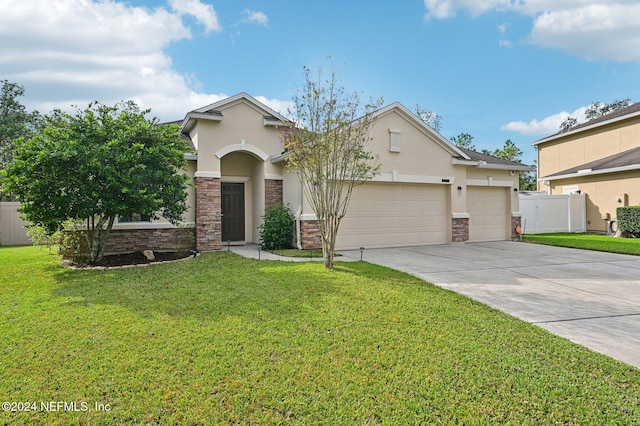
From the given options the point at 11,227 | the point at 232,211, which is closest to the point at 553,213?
the point at 232,211

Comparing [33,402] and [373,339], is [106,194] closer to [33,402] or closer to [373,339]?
[33,402]

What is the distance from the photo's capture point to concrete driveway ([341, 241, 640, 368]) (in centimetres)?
480

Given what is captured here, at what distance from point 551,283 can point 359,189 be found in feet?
21.9

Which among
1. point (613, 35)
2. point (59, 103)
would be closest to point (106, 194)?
point (59, 103)

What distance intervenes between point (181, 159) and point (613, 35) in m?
20.1

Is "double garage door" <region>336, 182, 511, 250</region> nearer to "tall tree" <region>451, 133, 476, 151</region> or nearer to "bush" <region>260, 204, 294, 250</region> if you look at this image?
"bush" <region>260, 204, 294, 250</region>

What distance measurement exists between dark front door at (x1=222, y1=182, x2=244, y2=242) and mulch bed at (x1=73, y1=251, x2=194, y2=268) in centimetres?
279

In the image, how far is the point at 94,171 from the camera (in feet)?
28.4

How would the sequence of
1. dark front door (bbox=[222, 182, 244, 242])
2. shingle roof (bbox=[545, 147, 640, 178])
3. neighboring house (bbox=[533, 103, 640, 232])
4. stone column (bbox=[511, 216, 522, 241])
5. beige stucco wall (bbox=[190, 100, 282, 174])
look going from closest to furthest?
1. beige stucco wall (bbox=[190, 100, 282, 174])
2. dark front door (bbox=[222, 182, 244, 242])
3. stone column (bbox=[511, 216, 522, 241])
4. shingle roof (bbox=[545, 147, 640, 178])
5. neighboring house (bbox=[533, 103, 640, 232])

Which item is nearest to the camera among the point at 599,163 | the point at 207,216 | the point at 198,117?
the point at 198,117

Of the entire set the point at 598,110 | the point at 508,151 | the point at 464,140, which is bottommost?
the point at 508,151

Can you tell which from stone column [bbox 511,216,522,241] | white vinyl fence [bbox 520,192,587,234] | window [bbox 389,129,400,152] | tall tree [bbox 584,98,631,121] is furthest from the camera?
tall tree [bbox 584,98,631,121]

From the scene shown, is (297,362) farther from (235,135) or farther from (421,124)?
(421,124)

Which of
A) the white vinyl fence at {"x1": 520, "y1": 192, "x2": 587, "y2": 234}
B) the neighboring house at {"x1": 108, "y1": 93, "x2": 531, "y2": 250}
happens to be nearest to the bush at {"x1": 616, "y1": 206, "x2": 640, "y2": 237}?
the white vinyl fence at {"x1": 520, "y1": 192, "x2": 587, "y2": 234}
